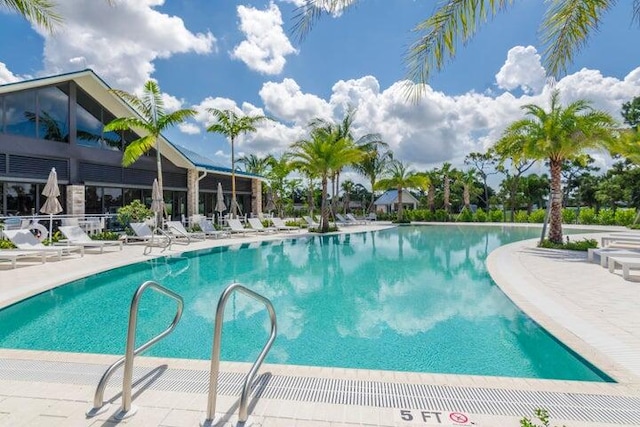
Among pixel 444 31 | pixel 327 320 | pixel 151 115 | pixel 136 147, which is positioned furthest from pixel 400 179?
pixel 444 31

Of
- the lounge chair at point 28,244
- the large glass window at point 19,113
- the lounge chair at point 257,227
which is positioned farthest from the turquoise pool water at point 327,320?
the lounge chair at point 257,227

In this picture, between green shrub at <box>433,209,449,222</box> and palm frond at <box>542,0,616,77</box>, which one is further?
green shrub at <box>433,209,449,222</box>

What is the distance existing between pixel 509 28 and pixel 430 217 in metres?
37.1

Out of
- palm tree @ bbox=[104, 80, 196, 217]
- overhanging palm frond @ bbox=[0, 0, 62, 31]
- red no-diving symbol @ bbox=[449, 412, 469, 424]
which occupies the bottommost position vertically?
red no-diving symbol @ bbox=[449, 412, 469, 424]

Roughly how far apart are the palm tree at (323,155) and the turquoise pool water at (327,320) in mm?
12870

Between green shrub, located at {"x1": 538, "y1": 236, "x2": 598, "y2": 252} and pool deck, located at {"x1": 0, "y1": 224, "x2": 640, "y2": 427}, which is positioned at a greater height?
green shrub, located at {"x1": 538, "y1": 236, "x2": 598, "y2": 252}

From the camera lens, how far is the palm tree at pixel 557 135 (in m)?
14.5

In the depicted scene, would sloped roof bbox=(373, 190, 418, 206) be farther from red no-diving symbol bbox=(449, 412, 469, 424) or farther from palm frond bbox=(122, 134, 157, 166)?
red no-diving symbol bbox=(449, 412, 469, 424)

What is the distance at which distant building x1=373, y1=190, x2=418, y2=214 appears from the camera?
56.8 metres

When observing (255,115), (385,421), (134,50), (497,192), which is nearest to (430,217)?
(497,192)

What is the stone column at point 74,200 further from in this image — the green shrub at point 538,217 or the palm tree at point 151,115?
the green shrub at point 538,217

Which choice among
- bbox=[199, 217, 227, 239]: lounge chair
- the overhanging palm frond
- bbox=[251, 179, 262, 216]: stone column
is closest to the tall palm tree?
the overhanging palm frond

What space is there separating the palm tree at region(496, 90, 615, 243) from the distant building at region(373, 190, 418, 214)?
4039 centimetres

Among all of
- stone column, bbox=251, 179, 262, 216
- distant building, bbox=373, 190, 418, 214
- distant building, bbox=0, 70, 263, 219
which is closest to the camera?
distant building, bbox=0, 70, 263, 219
